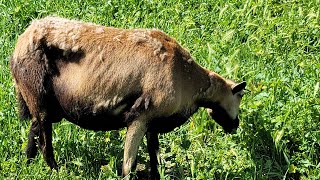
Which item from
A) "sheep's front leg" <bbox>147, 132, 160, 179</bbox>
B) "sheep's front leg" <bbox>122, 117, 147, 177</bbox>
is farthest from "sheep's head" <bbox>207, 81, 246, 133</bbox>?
"sheep's front leg" <bbox>122, 117, 147, 177</bbox>

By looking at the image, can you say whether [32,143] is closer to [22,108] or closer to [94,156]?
[22,108]

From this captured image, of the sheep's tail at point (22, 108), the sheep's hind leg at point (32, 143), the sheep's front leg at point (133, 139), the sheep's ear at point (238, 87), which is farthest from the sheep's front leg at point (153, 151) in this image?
the sheep's tail at point (22, 108)

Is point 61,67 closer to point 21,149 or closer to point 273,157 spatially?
point 21,149

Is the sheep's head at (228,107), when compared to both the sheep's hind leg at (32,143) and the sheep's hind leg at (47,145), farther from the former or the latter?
the sheep's hind leg at (32,143)

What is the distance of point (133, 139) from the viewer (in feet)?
21.8

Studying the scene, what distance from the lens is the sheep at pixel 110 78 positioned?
21.6 feet

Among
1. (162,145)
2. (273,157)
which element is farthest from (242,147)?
(162,145)

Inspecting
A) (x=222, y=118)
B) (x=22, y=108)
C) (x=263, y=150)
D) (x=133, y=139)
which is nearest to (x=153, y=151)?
(x=133, y=139)

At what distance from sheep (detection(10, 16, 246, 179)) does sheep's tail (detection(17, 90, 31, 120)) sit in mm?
272

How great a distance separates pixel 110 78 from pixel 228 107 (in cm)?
125

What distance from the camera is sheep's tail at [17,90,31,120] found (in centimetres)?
726

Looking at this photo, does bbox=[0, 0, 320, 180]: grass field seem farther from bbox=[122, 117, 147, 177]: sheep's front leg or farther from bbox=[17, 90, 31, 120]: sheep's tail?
bbox=[17, 90, 31, 120]: sheep's tail

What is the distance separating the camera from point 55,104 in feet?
22.8

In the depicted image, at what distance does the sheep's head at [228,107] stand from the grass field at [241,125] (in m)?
0.27
